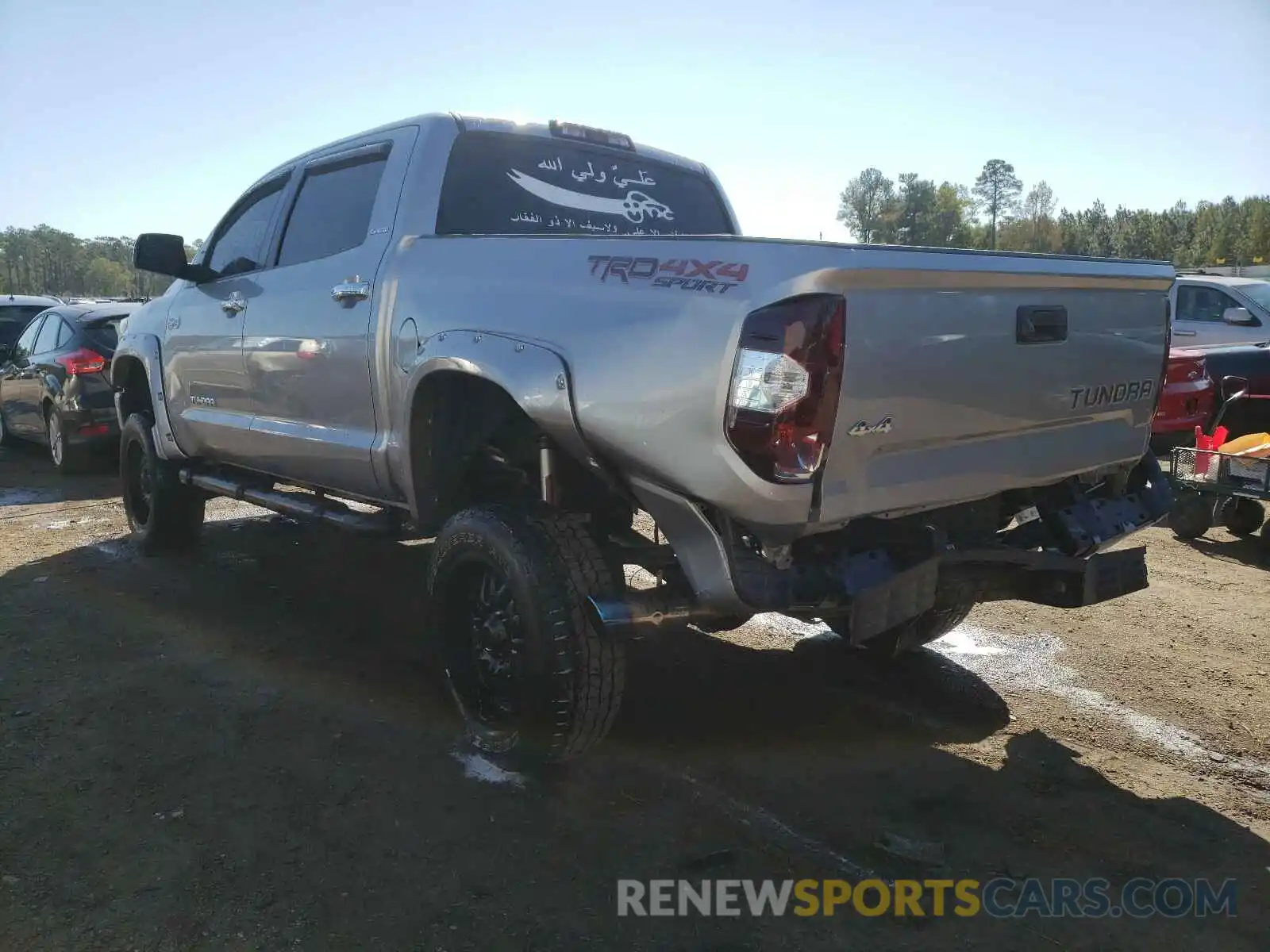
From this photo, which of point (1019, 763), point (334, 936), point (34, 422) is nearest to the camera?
point (334, 936)

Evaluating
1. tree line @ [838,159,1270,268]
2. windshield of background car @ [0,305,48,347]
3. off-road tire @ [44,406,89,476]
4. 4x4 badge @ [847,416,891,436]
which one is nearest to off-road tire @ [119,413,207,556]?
off-road tire @ [44,406,89,476]

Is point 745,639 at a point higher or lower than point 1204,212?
lower

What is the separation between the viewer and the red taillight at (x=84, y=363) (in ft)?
30.1

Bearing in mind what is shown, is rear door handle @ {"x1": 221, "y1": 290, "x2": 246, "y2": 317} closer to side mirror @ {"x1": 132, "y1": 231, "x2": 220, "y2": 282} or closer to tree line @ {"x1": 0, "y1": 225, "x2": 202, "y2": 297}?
side mirror @ {"x1": 132, "y1": 231, "x2": 220, "y2": 282}

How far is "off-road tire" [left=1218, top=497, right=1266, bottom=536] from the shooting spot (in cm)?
667

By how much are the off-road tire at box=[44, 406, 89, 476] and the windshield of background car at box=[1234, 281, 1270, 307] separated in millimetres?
12577

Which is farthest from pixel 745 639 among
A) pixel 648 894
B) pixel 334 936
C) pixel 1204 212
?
pixel 1204 212

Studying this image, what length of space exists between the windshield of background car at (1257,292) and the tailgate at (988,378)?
31.2ft

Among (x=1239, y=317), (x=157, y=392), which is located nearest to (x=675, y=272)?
(x=157, y=392)

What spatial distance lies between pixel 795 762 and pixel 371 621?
2508mm

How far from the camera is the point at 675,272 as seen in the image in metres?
2.75

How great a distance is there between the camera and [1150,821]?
306 centimetres

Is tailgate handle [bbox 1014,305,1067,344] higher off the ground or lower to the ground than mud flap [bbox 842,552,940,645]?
higher

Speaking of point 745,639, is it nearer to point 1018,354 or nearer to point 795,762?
point 795,762
